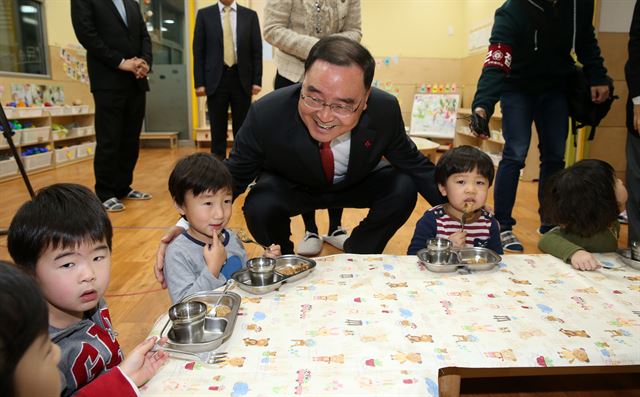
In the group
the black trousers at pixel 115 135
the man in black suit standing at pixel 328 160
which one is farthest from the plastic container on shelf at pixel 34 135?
the man in black suit standing at pixel 328 160

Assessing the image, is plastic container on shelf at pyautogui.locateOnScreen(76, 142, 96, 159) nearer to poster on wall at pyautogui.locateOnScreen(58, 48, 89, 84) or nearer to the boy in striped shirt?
poster on wall at pyautogui.locateOnScreen(58, 48, 89, 84)

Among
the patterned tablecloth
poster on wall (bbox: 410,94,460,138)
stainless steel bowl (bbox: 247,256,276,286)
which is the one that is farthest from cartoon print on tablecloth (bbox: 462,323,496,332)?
poster on wall (bbox: 410,94,460,138)

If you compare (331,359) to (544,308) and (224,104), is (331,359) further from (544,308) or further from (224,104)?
(224,104)

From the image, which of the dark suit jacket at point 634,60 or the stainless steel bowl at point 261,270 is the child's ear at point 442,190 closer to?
the stainless steel bowl at point 261,270

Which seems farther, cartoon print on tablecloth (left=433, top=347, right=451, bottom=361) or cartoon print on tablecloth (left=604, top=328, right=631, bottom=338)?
cartoon print on tablecloth (left=604, top=328, right=631, bottom=338)

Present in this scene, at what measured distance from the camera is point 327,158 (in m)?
1.69

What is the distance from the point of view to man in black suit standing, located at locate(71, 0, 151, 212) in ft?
9.36

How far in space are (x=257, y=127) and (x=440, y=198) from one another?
2.35 ft

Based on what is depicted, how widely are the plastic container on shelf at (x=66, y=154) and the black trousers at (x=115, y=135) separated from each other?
1.99 meters

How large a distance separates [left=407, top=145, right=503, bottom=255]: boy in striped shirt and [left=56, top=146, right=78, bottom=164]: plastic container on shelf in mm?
4310

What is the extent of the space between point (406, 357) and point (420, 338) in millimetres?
78

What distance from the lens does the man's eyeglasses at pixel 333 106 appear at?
4.18 ft

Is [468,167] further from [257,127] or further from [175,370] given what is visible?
[175,370]

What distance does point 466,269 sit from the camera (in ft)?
4.13
